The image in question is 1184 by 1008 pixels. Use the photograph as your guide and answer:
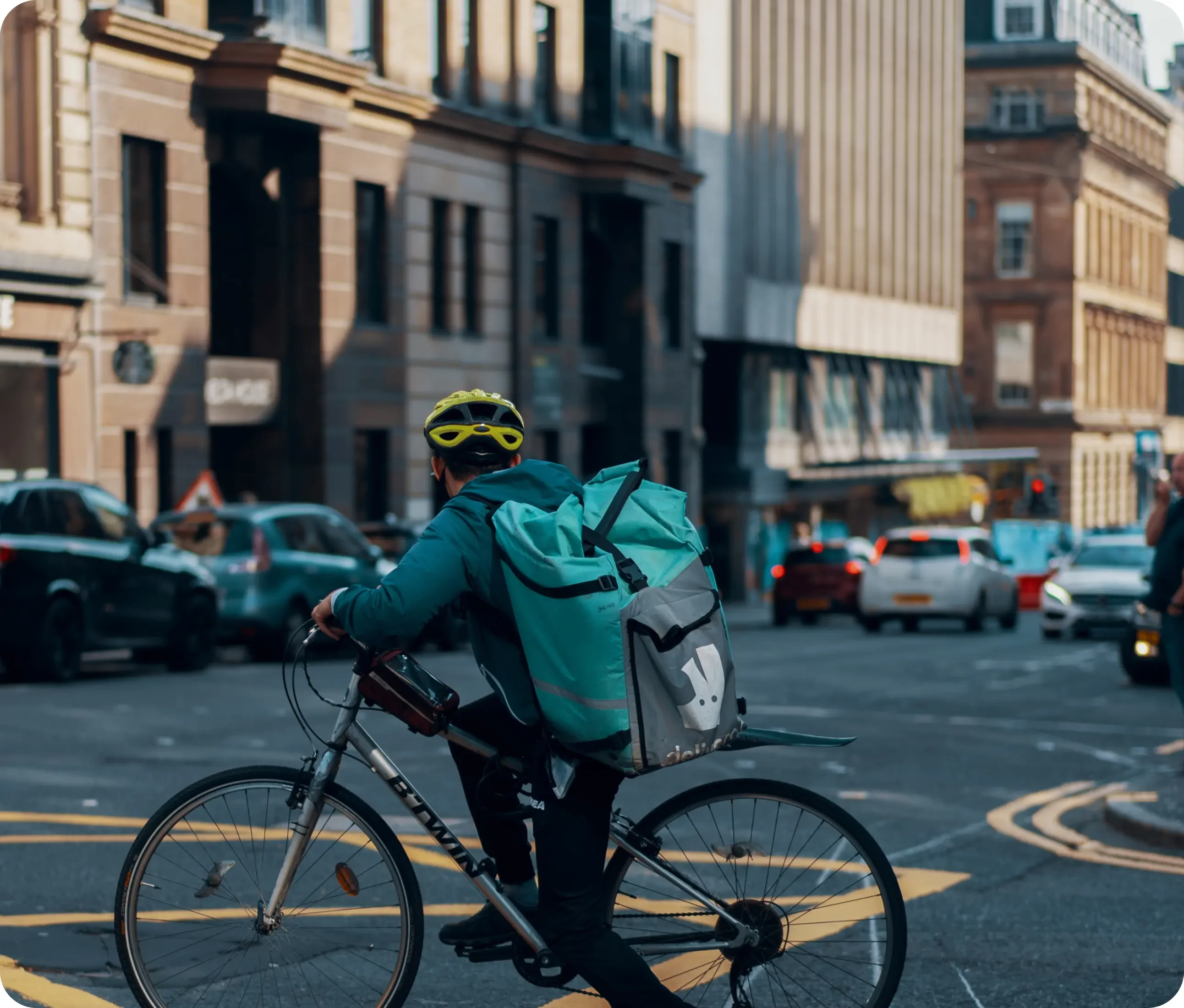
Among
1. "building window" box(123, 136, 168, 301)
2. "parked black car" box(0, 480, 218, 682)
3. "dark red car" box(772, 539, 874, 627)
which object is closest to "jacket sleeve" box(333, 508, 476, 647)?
"parked black car" box(0, 480, 218, 682)

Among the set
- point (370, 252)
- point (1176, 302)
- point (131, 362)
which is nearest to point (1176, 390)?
point (1176, 302)

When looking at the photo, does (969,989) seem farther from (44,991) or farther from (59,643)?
(59,643)

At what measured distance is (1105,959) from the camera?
6.85 m

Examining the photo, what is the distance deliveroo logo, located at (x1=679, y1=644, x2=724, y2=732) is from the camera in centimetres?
474

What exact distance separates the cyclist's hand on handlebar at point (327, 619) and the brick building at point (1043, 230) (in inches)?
3193

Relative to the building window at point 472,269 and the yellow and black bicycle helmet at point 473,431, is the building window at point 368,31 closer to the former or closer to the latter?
the building window at point 472,269

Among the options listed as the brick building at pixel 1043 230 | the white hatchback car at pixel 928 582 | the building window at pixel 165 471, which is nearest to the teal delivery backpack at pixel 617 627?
the building window at pixel 165 471

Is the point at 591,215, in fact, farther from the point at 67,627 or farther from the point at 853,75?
the point at 67,627

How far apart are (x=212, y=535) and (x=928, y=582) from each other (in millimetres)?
15384

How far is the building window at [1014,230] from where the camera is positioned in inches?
3504

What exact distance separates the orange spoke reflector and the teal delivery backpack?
2.50 feet

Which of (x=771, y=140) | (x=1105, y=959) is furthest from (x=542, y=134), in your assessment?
(x=1105, y=959)

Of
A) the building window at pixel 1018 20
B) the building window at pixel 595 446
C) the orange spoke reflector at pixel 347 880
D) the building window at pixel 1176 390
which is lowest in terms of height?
the orange spoke reflector at pixel 347 880

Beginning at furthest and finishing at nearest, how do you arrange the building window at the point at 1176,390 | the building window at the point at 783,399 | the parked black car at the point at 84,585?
the building window at the point at 1176,390 → the building window at the point at 783,399 → the parked black car at the point at 84,585
